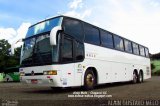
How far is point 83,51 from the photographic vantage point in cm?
1405

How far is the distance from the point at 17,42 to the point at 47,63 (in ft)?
9.75

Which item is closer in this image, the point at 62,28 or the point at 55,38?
the point at 55,38

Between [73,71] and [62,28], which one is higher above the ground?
[62,28]

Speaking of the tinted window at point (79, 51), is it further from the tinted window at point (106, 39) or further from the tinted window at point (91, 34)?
the tinted window at point (106, 39)

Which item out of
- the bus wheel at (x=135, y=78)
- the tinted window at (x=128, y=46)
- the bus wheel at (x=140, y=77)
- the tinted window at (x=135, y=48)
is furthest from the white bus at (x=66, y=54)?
the bus wheel at (x=140, y=77)

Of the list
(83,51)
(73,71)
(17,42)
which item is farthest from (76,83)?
(17,42)

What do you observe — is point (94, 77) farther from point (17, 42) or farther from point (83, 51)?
point (17, 42)

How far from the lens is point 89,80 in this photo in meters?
14.5

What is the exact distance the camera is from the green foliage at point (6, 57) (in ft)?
215

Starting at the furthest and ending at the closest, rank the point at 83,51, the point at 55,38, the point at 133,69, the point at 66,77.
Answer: the point at 133,69
the point at 83,51
the point at 66,77
the point at 55,38

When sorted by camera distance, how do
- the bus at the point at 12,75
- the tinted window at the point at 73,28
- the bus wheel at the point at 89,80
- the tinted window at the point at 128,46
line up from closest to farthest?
the tinted window at the point at 73,28 < the bus wheel at the point at 89,80 < the tinted window at the point at 128,46 < the bus at the point at 12,75

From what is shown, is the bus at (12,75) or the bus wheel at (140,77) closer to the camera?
the bus wheel at (140,77)

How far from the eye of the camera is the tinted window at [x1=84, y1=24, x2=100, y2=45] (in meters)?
14.7

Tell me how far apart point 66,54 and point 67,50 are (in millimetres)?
209
